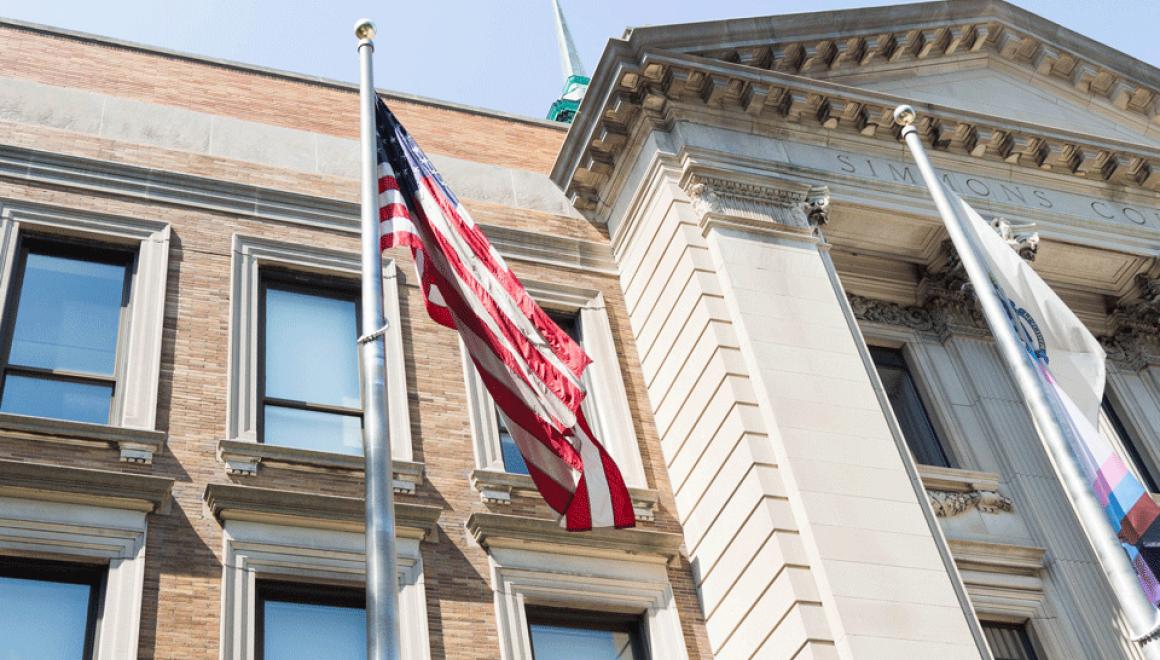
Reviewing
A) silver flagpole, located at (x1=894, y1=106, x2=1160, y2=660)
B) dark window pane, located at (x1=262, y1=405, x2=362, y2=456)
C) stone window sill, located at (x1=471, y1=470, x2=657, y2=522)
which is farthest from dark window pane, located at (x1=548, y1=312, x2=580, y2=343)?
silver flagpole, located at (x1=894, y1=106, x2=1160, y2=660)

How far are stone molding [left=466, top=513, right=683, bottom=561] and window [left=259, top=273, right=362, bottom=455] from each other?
189cm

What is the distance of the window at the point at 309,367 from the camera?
14.9m

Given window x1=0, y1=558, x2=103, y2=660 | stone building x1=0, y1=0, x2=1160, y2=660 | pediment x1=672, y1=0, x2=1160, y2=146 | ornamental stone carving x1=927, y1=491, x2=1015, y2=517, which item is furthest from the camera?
pediment x1=672, y1=0, x2=1160, y2=146

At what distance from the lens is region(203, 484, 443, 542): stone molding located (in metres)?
13.1

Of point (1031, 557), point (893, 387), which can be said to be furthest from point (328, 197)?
point (1031, 557)

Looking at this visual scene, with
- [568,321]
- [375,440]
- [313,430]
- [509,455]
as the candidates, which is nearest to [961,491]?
[568,321]

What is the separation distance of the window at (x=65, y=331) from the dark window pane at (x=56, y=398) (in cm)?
1

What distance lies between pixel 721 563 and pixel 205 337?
247 inches

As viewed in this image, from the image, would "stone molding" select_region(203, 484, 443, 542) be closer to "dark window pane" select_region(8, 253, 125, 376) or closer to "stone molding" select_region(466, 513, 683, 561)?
"stone molding" select_region(466, 513, 683, 561)

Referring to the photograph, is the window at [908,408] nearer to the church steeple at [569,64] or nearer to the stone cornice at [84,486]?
the stone cornice at [84,486]

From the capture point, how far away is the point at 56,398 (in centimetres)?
1395

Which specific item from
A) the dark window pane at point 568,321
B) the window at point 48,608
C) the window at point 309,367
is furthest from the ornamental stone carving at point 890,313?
the window at point 48,608

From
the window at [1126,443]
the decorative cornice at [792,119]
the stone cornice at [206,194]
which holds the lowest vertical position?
the window at [1126,443]

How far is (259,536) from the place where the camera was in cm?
1313
